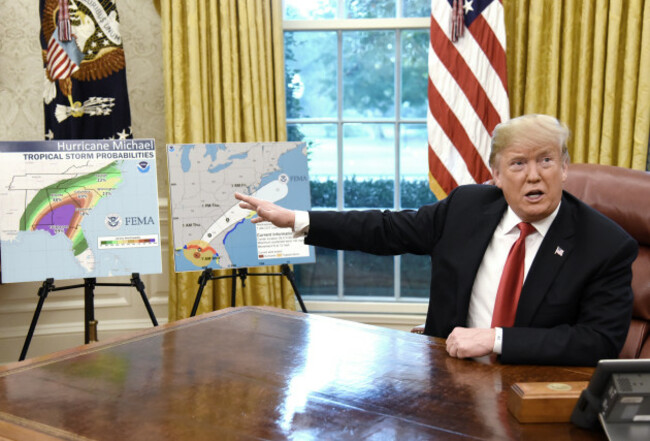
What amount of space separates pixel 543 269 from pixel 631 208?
0.57 m

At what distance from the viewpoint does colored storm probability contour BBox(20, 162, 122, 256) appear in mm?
2711

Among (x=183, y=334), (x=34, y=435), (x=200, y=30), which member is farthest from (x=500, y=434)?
(x=200, y=30)

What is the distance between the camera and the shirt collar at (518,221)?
5.79 ft

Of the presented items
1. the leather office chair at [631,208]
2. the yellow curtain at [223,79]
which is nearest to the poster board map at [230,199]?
the yellow curtain at [223,79]

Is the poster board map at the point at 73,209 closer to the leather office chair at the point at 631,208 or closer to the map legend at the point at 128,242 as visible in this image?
the map legend at the point at 128,242

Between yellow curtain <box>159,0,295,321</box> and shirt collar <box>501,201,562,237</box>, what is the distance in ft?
5.96

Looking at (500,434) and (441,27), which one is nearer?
(500,434)

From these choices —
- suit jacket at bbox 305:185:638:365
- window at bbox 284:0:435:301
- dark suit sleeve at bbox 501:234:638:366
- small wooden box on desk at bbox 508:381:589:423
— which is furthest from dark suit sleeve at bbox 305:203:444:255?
window at bbox 284:0:435:301

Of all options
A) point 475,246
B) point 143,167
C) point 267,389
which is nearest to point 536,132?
point 475,246

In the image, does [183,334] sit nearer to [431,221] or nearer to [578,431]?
[431,221]

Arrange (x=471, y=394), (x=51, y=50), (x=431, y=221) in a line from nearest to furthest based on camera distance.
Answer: (x=471, y=394) < (x=431, y=221) < (x=51, y=50)

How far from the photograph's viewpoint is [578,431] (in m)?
1.09

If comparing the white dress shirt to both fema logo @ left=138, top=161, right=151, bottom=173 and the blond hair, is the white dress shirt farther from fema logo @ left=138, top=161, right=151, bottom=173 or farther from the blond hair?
fema logo @ left=138, top=161, right=151, bottom=173

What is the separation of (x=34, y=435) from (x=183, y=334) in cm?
62
